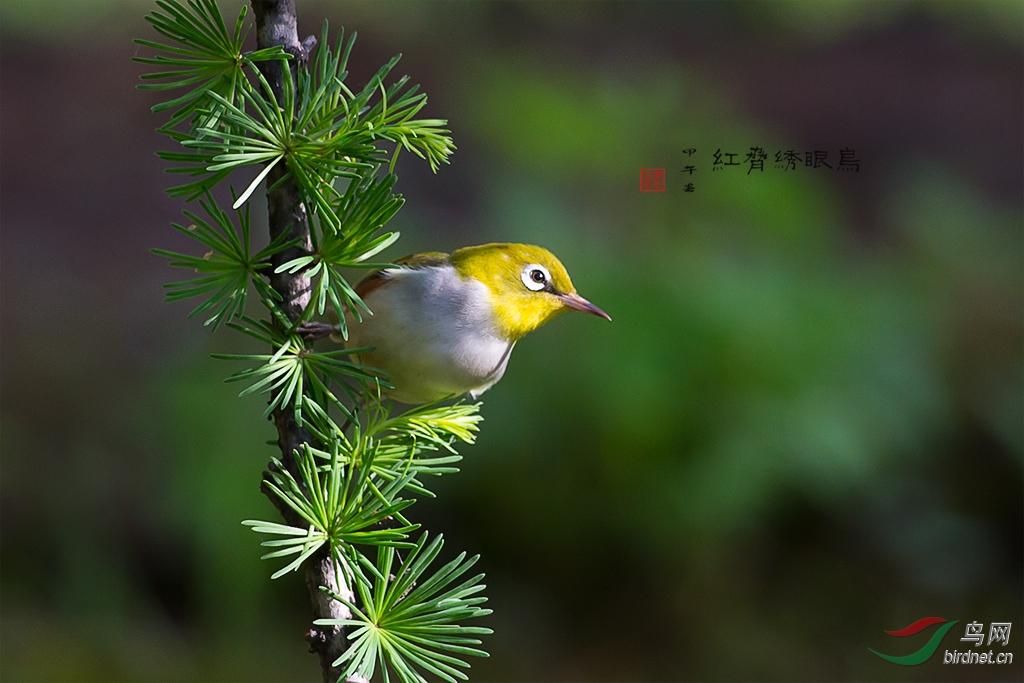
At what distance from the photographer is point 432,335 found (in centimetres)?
79

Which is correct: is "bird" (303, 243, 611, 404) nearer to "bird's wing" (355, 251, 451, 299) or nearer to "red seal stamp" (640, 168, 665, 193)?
"bird's wing" (355, 251, 451, 299)

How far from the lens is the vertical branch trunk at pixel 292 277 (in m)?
0.64

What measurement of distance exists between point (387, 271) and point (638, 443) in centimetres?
144

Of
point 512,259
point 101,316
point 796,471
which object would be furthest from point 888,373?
point 101,316

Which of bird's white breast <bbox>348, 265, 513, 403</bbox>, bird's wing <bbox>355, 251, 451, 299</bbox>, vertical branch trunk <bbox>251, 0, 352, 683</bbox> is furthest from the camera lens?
bird's wing <bbox>355, 251, 451, 299</bbox>

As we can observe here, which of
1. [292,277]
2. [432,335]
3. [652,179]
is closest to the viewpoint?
[292,277]

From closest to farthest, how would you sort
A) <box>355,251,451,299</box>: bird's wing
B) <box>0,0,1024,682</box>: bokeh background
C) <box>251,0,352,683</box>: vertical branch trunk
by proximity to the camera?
<box>251,0,352,683</box>: vertical branch trunk, <box>355,251,451,299</box>: bird's wing, <box>0,0,1024,682</box>: bokeh background

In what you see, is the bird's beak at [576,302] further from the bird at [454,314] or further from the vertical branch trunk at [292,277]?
the vertical branch trunk at [292,277]

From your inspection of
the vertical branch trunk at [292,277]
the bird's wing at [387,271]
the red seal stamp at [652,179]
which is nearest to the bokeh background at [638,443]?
the red seal stamp at [652,179]

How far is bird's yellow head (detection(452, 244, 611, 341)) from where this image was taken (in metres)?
0.87

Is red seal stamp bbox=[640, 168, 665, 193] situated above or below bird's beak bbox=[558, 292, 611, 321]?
above

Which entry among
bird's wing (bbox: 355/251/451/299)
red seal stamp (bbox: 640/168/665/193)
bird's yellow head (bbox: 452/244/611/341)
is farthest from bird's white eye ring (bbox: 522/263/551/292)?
red seal stamp (bbox: 640/168/665/193)

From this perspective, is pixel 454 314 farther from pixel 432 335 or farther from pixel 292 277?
pixel 292 277

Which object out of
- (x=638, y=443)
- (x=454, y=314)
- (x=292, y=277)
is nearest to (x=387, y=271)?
(x=454, y=314)
